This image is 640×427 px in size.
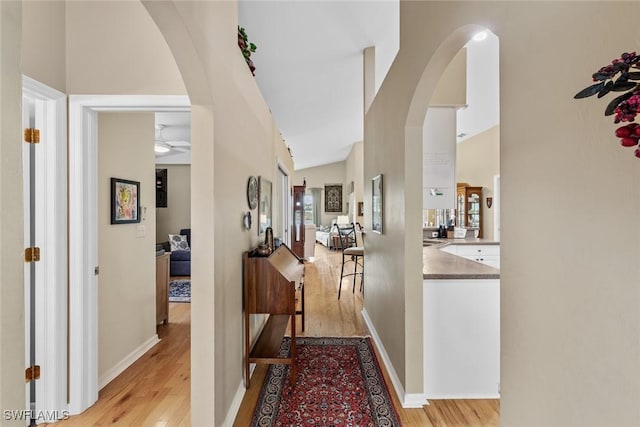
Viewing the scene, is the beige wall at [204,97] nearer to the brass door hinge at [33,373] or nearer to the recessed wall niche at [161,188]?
the brass door hinge at [33,373]

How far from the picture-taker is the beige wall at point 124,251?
2311mm

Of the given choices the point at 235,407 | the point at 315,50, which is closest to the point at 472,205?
the point at 315,50

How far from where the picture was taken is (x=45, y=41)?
184 centimetres

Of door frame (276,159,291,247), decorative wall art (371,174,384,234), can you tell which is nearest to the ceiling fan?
door frame (276,159,291,247)

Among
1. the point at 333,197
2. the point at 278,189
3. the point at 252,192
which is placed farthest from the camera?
the point at 333,197

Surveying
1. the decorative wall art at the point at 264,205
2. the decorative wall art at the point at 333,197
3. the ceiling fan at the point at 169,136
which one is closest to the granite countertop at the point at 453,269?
the decorative wall art at the point at 264,205

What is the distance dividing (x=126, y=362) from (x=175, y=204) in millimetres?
4905

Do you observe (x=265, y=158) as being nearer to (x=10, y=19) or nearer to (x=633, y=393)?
(x=10, y=19)

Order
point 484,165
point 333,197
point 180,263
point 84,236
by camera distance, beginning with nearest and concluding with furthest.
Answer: point 84,236 → point 180,263 → point 484,165 → point 333,197

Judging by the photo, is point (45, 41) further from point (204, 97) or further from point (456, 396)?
point (456, 396)

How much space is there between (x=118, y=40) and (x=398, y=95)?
199 centimetres

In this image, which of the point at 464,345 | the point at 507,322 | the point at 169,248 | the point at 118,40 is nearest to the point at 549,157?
the point at 507,322

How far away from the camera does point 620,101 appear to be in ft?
1.56

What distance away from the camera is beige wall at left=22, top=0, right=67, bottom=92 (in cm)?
170
